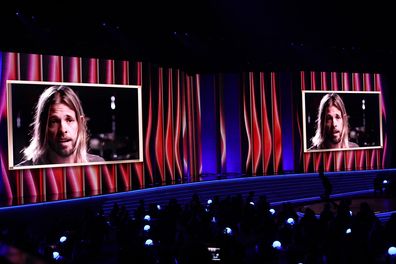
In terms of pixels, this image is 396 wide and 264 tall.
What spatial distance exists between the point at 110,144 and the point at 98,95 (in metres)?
1.31

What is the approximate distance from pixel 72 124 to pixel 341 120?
31.1ft

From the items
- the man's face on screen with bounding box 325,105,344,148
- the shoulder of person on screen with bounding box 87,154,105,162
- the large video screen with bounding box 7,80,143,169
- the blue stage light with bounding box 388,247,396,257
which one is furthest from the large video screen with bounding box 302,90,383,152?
the blue stage light with bounding box 388,247,396,257

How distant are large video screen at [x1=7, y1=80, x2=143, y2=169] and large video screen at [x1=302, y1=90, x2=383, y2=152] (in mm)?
6334

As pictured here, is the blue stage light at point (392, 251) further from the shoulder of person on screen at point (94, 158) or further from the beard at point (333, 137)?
the beard at point (333, 137)

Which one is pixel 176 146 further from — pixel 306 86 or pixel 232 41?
pixel 306 86

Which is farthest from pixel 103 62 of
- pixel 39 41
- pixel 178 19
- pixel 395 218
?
pixel 395 218

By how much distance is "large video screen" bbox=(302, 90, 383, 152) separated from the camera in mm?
15625

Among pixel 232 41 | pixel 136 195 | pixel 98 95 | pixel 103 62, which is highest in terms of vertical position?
pixel 232 41

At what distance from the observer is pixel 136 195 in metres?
11.1

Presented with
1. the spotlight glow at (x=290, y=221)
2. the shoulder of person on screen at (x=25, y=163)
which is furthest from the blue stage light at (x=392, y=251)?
the shoulder of person on screen at (x=25, y=163)

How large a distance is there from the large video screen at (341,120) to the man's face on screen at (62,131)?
7.93 meters

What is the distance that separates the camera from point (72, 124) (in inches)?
442

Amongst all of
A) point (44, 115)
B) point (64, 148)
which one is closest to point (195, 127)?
point (64, 148)

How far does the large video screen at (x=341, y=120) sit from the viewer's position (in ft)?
51.3
